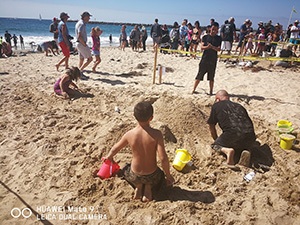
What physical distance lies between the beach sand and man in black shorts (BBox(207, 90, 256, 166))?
0.18m

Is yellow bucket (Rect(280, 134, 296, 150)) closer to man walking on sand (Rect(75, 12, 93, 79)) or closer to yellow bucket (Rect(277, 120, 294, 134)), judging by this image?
yellow bucket (Rect(277, 120, 294, 134))

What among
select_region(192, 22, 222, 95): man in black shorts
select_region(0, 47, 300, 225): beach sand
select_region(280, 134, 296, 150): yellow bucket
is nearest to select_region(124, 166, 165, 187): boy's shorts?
select_region(0, 47, 300, 225): beach sand

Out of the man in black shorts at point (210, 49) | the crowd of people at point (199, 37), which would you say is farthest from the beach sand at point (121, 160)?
the crowd of people at point (199, 37)

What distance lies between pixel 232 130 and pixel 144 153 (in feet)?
5.23

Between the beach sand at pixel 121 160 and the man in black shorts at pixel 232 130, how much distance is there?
180mm

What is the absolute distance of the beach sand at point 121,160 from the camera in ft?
7.75

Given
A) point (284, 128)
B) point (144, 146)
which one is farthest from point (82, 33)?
point (284, 128)

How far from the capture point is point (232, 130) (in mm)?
3279

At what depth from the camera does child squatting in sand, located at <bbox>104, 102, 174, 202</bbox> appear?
7.53 feet

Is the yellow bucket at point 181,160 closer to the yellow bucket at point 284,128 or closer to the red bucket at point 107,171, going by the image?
the red bucket at point 107,171

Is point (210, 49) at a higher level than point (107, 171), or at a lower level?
higher

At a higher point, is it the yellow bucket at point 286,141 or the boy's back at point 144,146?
the boy's back at point 144,146

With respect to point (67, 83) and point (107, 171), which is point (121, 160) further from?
point (67, 83)

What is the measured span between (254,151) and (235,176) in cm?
86
